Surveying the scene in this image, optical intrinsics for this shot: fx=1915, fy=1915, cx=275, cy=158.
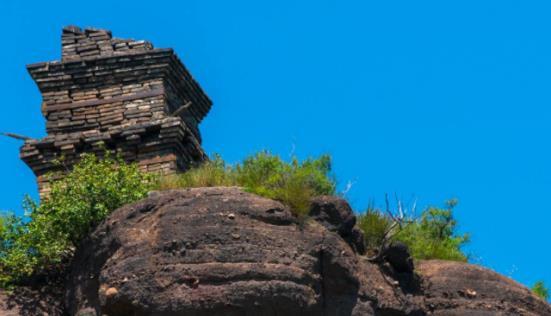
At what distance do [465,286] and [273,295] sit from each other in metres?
3.29

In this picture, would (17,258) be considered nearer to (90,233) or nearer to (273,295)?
(90,233)

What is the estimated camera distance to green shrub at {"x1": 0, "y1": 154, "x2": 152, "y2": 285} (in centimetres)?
2548

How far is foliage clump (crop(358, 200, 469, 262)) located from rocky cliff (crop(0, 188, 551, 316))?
58cm

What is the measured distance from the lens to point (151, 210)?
79.1 ft

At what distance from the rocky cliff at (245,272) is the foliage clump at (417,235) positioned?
580 millimetres

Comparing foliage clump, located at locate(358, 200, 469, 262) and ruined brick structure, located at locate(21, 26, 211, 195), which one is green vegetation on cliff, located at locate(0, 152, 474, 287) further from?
ruined brick structure, located at locate(21, 26, 211, 195)

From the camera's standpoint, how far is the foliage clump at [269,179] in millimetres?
24578

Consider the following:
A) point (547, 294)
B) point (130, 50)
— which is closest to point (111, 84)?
point (130, 50)

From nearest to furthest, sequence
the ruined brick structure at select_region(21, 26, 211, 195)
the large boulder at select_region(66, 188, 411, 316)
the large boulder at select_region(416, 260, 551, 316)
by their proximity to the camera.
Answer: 1. the large boulder at select_region(66, 188, 411, 316)
2. the large boulder at select_region(416, 260, 551, 316)
3. the ruined brick structure at select_region(21, 26, 211, 195)

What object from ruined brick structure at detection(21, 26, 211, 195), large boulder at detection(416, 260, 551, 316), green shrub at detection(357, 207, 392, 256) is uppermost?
ruined brick structure at detection(21, 26, 211, 195)

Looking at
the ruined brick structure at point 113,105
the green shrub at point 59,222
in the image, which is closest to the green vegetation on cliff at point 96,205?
the green shrub at point 59,222

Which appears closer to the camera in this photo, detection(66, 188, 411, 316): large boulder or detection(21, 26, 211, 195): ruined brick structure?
detection(66, 188, 411, 316): large boulder

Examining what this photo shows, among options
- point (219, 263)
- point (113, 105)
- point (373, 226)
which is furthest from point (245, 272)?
point (113, 105)

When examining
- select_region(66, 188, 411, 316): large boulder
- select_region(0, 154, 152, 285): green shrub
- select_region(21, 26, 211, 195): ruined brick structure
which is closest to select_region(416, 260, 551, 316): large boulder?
select_region(66, 188, 411, 316): large boulder
